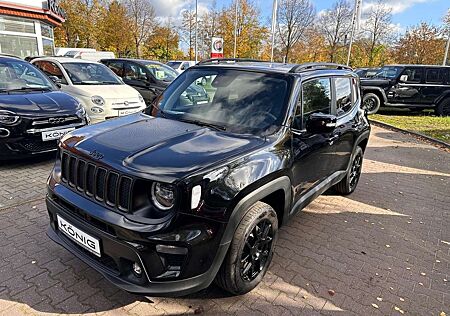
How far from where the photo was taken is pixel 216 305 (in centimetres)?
251

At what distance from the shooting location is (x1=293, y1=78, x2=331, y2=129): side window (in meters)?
3.08

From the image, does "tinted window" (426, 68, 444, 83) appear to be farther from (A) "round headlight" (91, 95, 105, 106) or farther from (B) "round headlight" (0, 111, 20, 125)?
(B) "round headlight" (0, 111, 20, 125)

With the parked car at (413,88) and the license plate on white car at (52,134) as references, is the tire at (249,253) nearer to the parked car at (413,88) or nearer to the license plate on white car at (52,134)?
the license plate on white car at (52,134)

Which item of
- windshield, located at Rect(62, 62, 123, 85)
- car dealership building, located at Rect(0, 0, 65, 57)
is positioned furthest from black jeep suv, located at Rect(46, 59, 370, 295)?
car dealership building, located at Rect(0, 0, 65, 57)

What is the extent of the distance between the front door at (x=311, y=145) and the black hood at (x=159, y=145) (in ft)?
1.79

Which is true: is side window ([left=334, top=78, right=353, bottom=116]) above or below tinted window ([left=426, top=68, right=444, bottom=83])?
below

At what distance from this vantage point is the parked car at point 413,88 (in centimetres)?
1240

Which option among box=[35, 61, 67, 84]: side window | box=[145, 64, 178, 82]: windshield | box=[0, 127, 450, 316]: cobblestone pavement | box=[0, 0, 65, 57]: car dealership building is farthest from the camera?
box=[0, 0, 65, 57]: car dealership building

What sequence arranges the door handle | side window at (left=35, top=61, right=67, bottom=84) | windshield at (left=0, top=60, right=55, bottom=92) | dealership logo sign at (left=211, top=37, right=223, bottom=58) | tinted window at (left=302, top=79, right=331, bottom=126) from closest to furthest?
tinted window at (left=302, top=79, right=331, bottom=126), the door handle, windshield at (left=0, top=60, right=55, bottom=92), side window at (left=35, top=61, right=67, bottom=84), dealership logo sign at (left=211, top=37, right=223, bottom=58)

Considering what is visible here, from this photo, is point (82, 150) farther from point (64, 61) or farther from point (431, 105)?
point (431, 105)

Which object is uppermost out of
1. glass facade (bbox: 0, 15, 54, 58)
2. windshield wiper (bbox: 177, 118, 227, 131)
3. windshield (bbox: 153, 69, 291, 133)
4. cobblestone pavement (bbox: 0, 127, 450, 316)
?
glass facade (bbox: 0, 15, 54, 58)

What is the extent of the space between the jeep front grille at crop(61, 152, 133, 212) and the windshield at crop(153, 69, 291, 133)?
104 cm

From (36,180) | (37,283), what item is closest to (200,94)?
(37,283)

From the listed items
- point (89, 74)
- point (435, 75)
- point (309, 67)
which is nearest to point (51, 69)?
point (89, 74)
